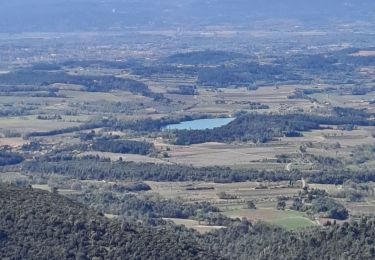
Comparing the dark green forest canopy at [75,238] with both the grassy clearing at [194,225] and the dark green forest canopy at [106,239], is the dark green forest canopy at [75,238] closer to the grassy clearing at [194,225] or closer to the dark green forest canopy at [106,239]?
the dark green forest canopy at [106,239]

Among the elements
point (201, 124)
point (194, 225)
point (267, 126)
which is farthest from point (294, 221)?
point (201, 124)

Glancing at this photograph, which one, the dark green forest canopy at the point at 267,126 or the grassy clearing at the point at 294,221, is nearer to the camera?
the grassy clearing at the point at 294,221

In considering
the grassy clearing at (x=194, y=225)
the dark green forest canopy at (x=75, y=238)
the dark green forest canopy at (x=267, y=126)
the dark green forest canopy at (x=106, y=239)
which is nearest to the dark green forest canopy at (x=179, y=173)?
the dark green forest canopy at (x=267, y=126)

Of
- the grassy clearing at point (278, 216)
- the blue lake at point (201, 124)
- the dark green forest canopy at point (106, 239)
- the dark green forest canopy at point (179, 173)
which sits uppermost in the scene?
the dark green forest canopy at point (106, 239)

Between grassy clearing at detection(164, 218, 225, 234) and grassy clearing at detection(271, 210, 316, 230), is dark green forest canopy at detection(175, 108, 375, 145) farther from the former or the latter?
grassy clearing at detection(164, 218, 225, 234)

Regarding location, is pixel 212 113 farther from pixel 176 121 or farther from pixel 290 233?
pixel 290 233

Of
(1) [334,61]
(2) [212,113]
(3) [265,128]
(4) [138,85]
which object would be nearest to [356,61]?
(1) [334,61]

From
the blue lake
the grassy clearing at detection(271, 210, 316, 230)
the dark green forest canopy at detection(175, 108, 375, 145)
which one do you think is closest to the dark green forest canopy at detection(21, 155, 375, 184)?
the grassy clearing at detection(271, 210, 316, 230)

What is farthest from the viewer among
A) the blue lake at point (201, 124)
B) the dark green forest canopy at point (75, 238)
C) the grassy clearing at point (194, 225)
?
the blue lake at point (201, 124)
